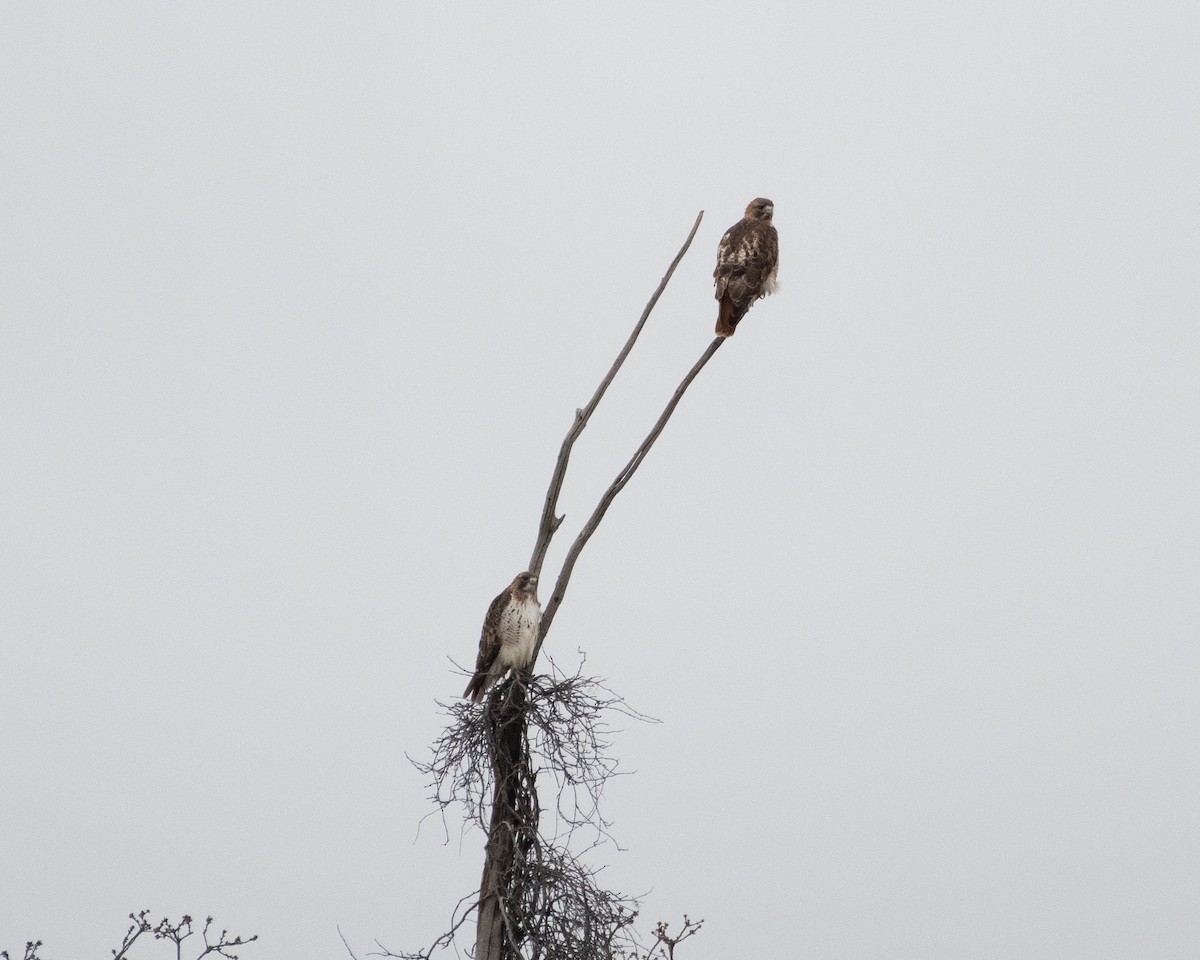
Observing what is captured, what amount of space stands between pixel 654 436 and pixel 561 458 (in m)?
0.39

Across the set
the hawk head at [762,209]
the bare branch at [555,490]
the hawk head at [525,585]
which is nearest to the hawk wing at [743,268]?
the hawk head at [762,209]

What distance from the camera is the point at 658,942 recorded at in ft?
16.3

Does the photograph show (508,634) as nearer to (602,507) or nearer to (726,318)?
(602,507)

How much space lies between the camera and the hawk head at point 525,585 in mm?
5086

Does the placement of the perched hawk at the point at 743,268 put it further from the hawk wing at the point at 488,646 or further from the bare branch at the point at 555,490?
the hawk wing at the point at 488,646

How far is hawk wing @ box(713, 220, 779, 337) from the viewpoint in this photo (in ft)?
18.8

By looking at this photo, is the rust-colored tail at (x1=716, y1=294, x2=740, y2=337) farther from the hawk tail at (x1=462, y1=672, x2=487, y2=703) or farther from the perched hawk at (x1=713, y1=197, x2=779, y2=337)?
the hawk tail at (x1=462, y1=672, x2=487, y2=703)

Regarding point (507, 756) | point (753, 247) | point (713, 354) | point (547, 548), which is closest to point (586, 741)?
point (507, 756)

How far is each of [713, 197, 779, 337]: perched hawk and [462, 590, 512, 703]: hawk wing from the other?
4.70ft

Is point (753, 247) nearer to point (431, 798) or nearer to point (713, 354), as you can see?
point (713, 354)

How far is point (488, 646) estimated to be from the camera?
5.11 meters

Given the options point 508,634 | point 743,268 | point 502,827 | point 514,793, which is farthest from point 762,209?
point 502,827

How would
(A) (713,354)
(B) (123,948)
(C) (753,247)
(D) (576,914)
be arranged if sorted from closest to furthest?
(B) (123,948), (D) (576,914), (A) (713,354), (C) (753,247)

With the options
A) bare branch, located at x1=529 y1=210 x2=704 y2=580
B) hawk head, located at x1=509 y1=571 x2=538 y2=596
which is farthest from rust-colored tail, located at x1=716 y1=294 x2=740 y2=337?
hawk head, located at x1=509 y1=571 x2=538 y2=596
